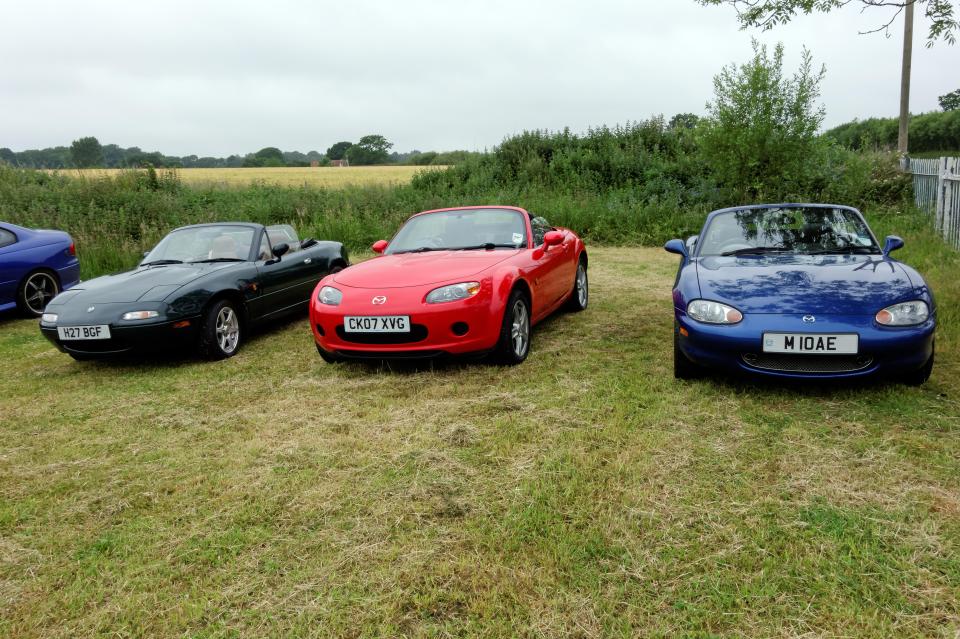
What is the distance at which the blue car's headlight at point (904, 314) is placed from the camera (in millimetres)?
4021

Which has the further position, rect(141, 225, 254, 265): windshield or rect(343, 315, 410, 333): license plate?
rect(141, 225, 254, 265): windshield

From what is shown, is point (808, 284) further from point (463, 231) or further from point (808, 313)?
point (463, 231)

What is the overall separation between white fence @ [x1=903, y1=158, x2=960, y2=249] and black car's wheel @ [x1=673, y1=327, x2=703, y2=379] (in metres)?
6.92

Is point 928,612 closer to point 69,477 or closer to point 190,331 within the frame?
point 69,477

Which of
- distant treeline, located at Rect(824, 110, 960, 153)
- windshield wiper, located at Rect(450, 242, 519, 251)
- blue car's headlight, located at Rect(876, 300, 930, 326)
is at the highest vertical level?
distant treeline, located at Rect(824, 110, 960, 153)

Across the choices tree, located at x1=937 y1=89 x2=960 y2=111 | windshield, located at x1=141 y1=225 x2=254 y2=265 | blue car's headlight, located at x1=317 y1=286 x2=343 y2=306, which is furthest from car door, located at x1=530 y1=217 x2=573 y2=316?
tree, located at x1=937 y1=89 x2=960 y2=111

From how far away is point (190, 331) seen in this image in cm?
577

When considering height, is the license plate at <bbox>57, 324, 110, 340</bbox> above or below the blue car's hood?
below

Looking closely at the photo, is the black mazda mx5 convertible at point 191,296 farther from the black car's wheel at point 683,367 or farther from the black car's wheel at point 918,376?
the black car's wheel at point 918,376

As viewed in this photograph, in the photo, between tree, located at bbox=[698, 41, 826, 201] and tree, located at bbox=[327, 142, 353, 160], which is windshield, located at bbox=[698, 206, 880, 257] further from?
tree, located at bbox=[327, 142, 353, 160]

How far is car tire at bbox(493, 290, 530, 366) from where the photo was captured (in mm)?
5160

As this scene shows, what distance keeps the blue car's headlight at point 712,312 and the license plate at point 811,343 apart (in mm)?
243

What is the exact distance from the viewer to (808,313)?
4.08 meters

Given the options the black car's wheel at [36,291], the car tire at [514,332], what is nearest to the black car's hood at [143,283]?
the black car's wheel at [36,291]
